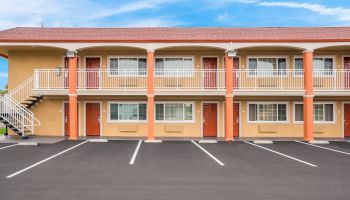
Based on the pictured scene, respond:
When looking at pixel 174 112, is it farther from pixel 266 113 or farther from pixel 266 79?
pixel 266 79

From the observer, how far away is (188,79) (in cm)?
1894

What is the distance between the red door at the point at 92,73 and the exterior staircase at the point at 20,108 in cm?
303

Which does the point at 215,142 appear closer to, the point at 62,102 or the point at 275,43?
the point at 275,43

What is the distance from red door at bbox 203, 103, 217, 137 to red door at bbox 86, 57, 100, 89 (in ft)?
23.0

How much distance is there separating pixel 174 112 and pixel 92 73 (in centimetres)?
573

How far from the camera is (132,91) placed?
1717cm

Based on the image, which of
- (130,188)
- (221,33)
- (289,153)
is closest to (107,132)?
(221,33)

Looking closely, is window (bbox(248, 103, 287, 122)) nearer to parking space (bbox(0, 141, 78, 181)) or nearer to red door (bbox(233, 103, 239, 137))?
red door (bbox(233, 103, 239, 137))

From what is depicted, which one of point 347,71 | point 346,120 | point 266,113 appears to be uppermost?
point 347,71

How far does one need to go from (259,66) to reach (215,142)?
20.0 feet

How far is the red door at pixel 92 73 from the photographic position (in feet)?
62.5

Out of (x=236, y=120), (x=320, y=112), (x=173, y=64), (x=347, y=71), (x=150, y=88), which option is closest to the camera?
(x=150, y=88)

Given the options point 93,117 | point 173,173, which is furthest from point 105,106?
point 173,173

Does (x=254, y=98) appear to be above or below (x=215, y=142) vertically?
above
